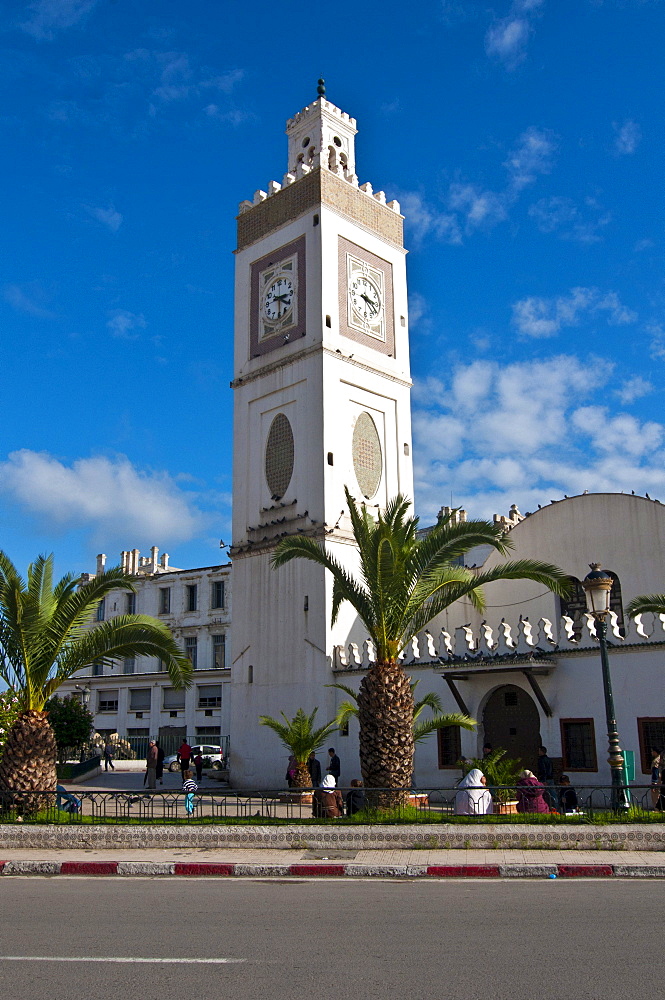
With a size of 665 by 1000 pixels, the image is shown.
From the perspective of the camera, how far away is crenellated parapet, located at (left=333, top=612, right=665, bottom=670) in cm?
2156

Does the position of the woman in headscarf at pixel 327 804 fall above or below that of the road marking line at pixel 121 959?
above

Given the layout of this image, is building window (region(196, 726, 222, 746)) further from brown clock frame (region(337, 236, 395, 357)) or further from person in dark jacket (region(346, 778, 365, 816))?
person in dark jacket (region(346, 778, 365, 816))

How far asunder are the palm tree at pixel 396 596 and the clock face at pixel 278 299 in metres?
16.0

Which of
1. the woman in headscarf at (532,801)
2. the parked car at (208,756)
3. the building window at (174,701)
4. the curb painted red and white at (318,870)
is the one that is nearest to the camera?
the curb painted red and white at (318,870)

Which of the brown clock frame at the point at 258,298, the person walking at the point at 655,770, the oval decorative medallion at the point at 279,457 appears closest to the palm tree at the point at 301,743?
the person walking at the point at 655,770

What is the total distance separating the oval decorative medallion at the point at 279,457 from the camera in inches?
1240

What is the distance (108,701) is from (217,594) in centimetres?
909

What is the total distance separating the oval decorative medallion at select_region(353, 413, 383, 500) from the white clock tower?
2.1 inches

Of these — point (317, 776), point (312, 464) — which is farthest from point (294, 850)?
point (312, 464)

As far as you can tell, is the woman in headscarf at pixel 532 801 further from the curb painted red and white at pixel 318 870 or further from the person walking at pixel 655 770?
the curb painted red and white at pixel 318 870

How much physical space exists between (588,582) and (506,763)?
214 inches

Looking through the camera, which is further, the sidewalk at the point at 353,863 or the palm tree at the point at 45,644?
the palm tree at the point at 45,644

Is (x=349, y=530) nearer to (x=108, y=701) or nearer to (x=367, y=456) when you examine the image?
(x=367, y=456)

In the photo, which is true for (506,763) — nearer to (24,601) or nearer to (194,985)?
(24,601)
